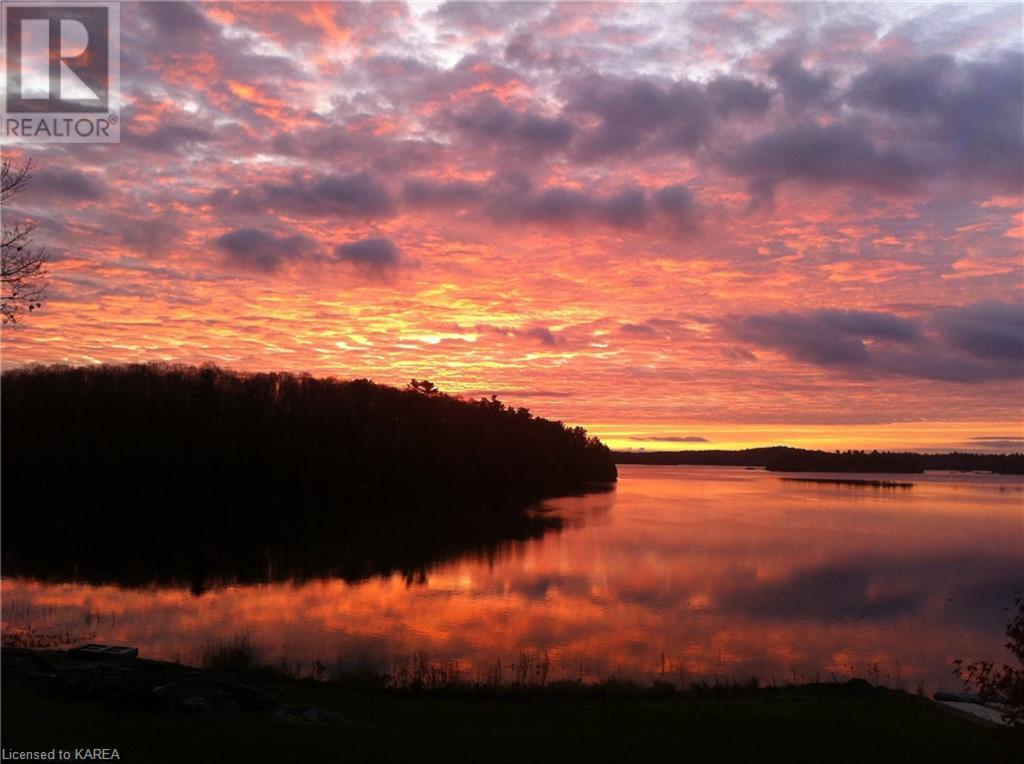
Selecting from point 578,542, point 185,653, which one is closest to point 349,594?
point 185,653

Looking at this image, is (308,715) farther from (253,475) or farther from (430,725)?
(253,475)

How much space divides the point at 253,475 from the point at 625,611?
228 ft

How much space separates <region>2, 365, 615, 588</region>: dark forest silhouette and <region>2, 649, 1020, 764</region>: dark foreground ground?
68.9 ft

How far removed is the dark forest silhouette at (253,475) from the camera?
4131 cm

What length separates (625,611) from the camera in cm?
2739

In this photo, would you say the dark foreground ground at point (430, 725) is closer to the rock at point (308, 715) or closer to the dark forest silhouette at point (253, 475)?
the rock at point (308, 715)

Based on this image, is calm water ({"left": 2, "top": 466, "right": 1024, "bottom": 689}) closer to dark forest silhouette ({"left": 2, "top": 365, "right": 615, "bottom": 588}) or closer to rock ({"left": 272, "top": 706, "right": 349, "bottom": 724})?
dark forest silhouette ({"left": 2, "top": 365, "right": 615, "bottom": 588})

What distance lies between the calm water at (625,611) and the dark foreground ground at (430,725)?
3.08 meters

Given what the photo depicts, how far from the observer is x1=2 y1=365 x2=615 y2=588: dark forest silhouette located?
4131 centimetres

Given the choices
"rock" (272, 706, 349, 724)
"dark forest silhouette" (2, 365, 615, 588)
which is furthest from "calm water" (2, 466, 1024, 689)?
"rock" (272, 706, 349, 724)

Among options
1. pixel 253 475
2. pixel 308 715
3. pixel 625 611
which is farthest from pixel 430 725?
pixel 253 475

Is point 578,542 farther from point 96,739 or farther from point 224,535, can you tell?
point 96,739

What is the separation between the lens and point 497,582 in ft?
110

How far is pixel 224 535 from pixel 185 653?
3151 centimetres
